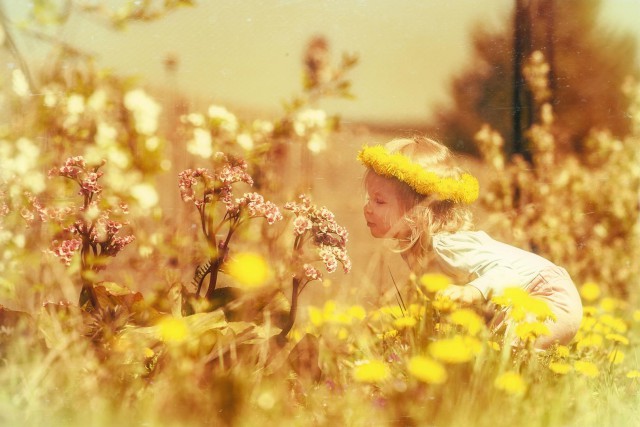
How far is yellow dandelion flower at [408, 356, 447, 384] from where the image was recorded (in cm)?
178

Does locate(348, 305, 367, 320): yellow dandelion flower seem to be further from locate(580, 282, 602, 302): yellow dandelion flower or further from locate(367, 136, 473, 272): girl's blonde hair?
locate(580, 282, 602, 302): yellow dandelion flower

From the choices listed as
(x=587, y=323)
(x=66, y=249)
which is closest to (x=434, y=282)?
(x=587, y=323)

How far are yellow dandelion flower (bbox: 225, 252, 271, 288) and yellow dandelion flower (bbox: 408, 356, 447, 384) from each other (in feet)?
2.08

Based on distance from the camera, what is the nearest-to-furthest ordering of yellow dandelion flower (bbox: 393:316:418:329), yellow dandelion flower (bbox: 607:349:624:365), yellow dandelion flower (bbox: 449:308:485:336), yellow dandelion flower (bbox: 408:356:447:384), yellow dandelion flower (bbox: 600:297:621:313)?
yellow dandelion flower (bbox: 408:356:447:384)
yellow dandelion flower (bbox: 449:308:485:336)
yellow dandelion flower (bbox: 393:316:418:329)
yellow dandelion flower (bbox: 607:349:624:365)
yellow dandelion flower (bbox: 600:297:621:313)

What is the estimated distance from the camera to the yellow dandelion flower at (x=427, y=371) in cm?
178

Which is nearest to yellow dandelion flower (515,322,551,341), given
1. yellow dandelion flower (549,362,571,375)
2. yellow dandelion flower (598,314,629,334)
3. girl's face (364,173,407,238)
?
yellow dandelion flower (549,362,571,375)

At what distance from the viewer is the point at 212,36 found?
7.07 feet

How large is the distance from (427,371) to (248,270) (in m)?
0.75

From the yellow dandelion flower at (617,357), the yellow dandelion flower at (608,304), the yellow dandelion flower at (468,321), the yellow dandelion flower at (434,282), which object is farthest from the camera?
the yellow dandelion flower at (608,304)

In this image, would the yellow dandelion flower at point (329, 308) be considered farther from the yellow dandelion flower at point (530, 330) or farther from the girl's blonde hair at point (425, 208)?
the yellow dandelion flower at point (530, 330)

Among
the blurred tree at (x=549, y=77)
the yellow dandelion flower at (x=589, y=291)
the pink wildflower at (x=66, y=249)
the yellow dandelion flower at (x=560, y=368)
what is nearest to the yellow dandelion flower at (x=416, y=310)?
the yellow dandelion flower at (x=560, y=368)

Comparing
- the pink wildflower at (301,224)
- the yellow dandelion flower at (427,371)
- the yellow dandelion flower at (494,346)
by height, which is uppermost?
the pink wildflower at (301,224)

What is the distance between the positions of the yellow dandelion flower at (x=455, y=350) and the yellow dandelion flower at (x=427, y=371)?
3cm

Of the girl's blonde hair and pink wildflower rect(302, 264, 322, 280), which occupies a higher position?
the girl's blonde hair
